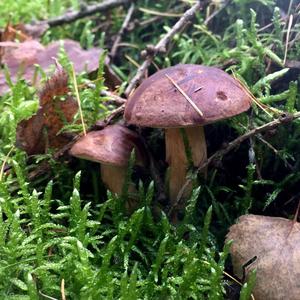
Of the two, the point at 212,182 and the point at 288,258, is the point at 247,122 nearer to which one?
the point at 212,182

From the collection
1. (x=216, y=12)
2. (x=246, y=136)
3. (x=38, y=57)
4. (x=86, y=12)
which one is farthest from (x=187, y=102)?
(x=86, y=12)

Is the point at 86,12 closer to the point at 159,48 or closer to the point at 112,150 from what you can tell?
the point at 159,48

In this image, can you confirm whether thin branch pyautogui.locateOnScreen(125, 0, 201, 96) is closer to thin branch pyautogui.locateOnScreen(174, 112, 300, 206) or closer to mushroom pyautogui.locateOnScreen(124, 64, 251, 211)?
mushroom pyautogui.locateOnScreen(124, 64, 251, 211)

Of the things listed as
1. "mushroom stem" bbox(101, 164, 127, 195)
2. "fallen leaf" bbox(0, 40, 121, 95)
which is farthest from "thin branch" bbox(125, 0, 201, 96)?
"mushroom stem" bbox(101, 164, 127, 195)

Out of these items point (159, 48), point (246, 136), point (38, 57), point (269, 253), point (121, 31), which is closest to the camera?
point (269, 253)

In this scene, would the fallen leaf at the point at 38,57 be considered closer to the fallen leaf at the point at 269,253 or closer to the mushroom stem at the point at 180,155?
the mushroom stem at the point at 180,155

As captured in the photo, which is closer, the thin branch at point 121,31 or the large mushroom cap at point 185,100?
the large mushroom cap at point 185,100

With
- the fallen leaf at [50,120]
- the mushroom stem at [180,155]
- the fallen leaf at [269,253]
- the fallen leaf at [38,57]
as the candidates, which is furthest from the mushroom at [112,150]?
the fallen leaf at [38,57]
